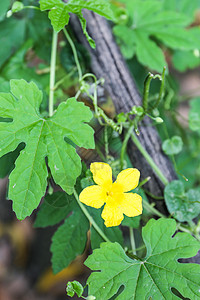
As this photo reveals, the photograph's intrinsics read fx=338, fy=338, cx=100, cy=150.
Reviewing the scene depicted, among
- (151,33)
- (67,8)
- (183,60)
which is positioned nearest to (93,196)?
(67,8)

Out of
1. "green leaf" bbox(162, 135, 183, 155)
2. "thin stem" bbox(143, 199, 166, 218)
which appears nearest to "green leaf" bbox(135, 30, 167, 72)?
"green leaf" bbox(162, 135, 183, 155)

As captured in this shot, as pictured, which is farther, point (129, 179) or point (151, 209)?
point (151, 209)

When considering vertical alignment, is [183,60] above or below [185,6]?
below

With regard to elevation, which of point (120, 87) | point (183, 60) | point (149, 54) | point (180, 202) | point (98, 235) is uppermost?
point (120, 87)

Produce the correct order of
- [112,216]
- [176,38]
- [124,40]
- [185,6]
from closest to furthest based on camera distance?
1. [112,216]
2. [124,40]
3. [176,38]
4. [185,6]

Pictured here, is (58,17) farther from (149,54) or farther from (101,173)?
(149,54)

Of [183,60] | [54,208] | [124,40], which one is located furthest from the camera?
[183,60]

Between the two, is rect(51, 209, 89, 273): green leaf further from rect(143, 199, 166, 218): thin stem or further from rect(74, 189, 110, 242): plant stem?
rect(143, 199, 166, 218): thin stem
